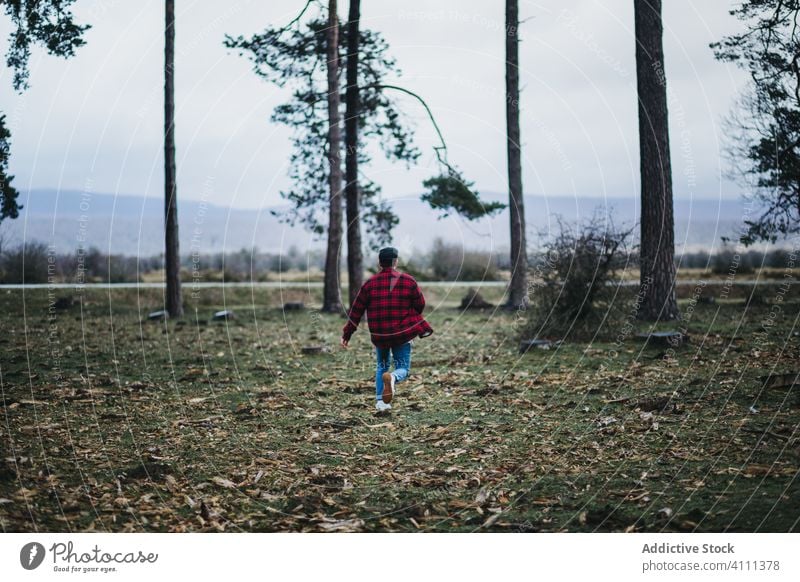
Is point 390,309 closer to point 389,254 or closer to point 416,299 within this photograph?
point 416,299

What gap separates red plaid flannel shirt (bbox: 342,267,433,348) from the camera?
29.6 feet

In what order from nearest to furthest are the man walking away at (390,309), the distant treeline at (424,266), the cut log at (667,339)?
the man walking away at (390,309)
the cut log at (667,339)
the distant treeline at (424,266)

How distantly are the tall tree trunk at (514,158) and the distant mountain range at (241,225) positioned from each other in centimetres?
50

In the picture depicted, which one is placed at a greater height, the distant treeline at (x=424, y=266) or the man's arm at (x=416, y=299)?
the distant treeline at (x=424, y=266)

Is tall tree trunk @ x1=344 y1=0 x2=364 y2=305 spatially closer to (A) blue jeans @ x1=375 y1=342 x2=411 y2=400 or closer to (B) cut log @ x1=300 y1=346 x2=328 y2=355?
(B) cut log @ x1=300 y1=346 x2=328 y2=355

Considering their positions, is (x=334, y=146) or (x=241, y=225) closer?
(x=334, y=146)

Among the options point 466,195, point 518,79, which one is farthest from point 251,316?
point 518,79

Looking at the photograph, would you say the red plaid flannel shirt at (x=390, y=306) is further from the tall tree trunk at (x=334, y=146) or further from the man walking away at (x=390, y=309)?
the tall tree trunk at (x=334, y=146)

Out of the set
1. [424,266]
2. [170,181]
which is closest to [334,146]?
[170,181]

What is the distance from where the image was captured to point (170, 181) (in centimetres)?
2012

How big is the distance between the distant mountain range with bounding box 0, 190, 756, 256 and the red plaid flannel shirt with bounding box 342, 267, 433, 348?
288 centimetres

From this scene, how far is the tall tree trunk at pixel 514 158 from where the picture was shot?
19688 millimetres

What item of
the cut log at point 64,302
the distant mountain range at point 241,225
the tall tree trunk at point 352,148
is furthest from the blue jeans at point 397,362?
the cut log at point 64,302

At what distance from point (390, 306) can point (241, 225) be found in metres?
99.6
